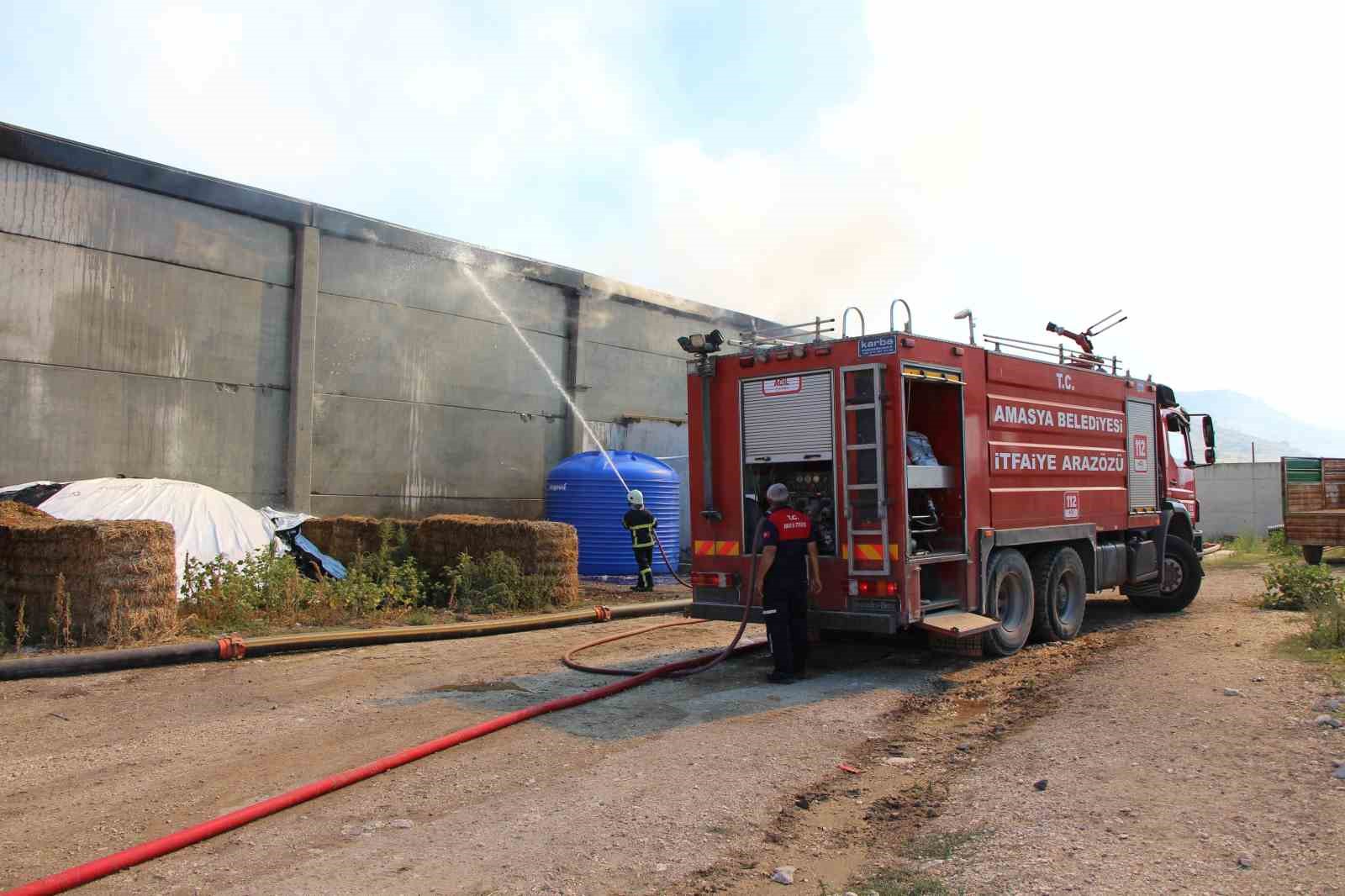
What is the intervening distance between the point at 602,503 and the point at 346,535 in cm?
466

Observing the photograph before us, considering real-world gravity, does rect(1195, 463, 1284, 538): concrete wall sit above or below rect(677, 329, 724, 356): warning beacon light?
below

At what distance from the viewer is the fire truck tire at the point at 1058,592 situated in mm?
9680

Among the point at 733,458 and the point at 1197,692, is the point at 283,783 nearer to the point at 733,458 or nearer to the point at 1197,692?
the point at 733,458

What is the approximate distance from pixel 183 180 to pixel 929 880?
1385 cm

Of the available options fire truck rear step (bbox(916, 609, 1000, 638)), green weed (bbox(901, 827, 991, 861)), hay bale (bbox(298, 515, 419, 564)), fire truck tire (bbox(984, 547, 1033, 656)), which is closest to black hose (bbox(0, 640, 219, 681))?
hay bale (bbox(298, 515, 419, 564))

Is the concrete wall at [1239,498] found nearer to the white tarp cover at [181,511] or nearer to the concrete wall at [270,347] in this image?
the concrete wall at [270,347]

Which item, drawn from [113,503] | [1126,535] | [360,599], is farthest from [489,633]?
[1126,535]

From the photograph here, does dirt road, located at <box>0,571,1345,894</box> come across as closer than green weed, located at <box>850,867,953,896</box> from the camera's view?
No

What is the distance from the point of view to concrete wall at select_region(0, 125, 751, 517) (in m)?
12.6

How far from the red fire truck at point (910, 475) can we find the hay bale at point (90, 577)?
16.0 ft

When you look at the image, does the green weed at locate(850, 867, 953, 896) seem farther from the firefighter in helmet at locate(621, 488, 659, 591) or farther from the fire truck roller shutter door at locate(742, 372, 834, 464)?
the firefighter in helmet at locate(621, 488, 659, 591)

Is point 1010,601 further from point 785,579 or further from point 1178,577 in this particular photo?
Answer: point 1178,577

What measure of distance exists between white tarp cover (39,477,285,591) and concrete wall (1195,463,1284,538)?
1043 inches

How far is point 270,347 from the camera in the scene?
14.8 m
